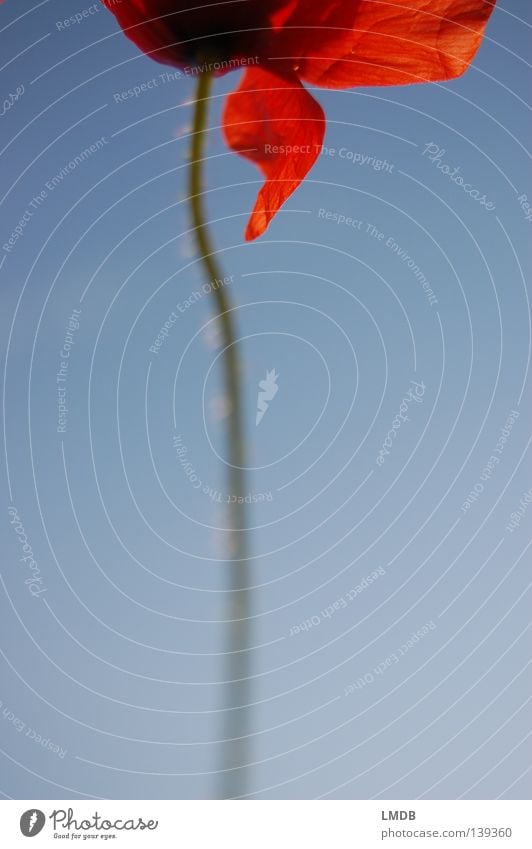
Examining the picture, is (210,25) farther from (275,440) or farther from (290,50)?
(275,440)

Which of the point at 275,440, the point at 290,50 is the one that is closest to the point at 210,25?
the point at 290,50

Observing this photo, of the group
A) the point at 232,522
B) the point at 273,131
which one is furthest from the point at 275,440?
the point at 273,131

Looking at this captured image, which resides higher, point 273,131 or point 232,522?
point 273,131

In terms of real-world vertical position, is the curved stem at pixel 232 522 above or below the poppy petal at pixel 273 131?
below

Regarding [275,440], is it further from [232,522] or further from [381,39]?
[381,39]
